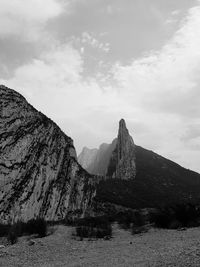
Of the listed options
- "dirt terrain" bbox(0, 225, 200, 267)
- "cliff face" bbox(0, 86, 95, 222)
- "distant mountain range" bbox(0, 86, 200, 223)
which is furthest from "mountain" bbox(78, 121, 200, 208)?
"dirt terrain" bbox(0, 225, 200, 267)

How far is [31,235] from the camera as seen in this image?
22844 millimetres

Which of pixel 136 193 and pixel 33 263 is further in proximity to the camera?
pixel 136 193

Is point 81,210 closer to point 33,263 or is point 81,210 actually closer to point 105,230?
point 105,230

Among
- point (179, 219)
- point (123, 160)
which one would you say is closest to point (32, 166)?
point (179, 219)

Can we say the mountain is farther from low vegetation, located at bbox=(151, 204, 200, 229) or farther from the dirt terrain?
the dirt terrain

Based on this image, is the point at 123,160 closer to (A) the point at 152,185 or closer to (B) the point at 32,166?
(A) the point at 152,185

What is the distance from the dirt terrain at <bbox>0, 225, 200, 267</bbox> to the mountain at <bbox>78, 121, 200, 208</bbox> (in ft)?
251

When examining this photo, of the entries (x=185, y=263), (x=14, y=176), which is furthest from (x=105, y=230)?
(x=14, y=176)

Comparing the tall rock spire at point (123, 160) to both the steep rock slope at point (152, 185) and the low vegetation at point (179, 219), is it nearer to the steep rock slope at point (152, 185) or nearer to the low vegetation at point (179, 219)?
the steep rock slope at point (152, 185)

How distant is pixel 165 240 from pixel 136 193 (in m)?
109

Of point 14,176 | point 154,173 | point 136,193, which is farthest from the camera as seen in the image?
point 154,173

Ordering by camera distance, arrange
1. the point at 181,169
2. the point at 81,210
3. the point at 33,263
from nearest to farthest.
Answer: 1. the point at 33,263
2. the point at 81,210
3. the point at 181,169

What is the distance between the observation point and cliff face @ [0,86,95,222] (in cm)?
4678

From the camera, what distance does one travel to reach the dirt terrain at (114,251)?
492 inches
